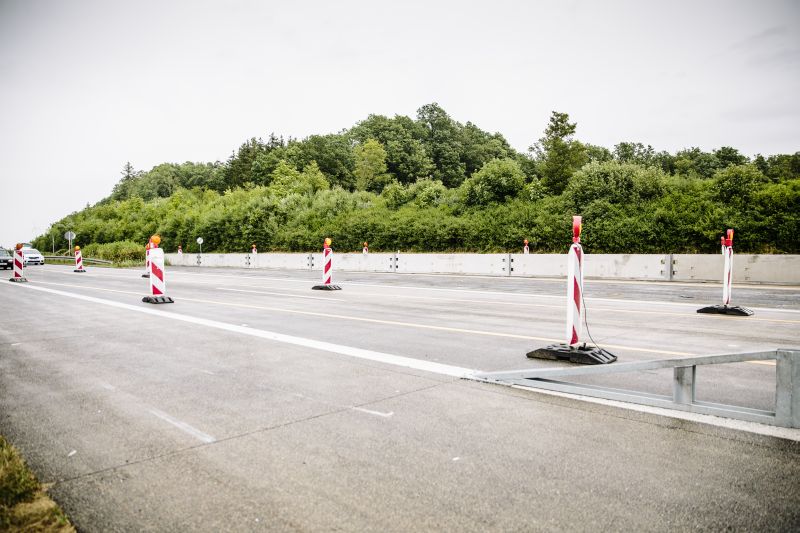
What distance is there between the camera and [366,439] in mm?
3498

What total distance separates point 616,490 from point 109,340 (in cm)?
745

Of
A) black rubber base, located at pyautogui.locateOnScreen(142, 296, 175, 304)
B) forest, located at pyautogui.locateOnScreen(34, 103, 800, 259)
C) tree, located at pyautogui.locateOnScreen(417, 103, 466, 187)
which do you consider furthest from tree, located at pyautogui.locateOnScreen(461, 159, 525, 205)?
tree, located at pyautogui.locateOnScreen(417, 103, 466, 187)

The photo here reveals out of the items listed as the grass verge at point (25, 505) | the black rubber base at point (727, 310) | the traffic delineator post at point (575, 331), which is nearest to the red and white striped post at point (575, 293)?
the traffic delineator post at point (575, 331)

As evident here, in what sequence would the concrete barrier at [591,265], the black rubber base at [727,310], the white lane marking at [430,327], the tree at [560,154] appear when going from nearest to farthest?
the white lane marking at [430,327] → the black rubber base at [727,310] → the concrete barrier at [591,265] → the tree at [560,154]

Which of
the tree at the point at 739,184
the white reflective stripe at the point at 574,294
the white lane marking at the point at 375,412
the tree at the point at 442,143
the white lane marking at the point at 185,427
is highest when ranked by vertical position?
the tree at the point at 442,143

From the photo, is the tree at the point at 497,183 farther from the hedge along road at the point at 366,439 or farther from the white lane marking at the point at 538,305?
the hedge along road at the point at 366,439

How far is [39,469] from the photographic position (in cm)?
306

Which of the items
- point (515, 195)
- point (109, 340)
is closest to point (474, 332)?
point (109, 340)

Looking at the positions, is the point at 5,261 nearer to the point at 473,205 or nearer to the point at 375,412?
the point at 473,205

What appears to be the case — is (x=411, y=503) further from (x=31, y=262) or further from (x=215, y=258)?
(x=31, y=262)

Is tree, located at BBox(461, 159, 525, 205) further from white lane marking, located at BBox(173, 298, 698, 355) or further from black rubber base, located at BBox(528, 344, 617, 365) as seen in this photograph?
black rubber base, located at BBox(528, 344, 617, 365)

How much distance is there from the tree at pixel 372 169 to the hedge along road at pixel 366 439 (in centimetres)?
7988

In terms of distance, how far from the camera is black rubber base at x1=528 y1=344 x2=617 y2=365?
5.58 m

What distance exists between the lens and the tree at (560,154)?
177 ft
